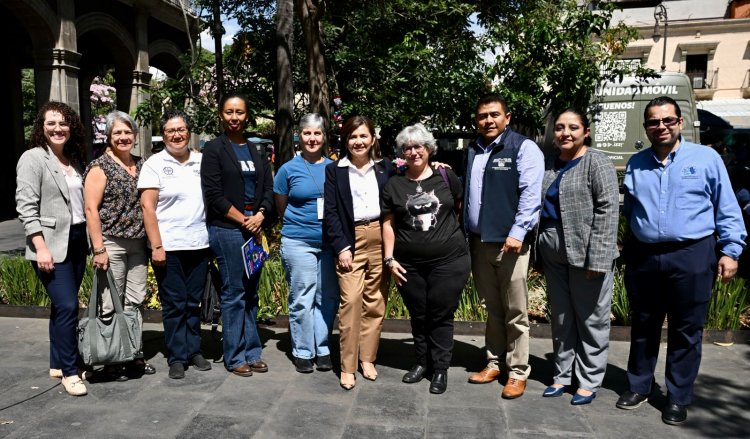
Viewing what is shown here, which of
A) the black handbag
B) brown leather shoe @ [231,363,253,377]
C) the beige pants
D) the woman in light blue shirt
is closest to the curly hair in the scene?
the beige pants

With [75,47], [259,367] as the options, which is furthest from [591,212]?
[75,47]

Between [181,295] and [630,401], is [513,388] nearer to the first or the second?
[630,401]

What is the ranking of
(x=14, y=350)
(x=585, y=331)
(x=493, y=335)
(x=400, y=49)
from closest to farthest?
(x=585, y=331) → (x=493, y=335) → (x=14, y=350) → (x=400, y=49)

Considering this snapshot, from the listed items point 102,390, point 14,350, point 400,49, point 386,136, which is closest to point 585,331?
point 102,390

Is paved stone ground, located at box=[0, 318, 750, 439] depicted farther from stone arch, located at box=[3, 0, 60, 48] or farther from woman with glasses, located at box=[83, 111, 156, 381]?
stone arch, located at box=[3, 0, 60, 48]

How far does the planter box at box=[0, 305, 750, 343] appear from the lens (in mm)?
4906

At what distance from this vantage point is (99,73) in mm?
24172

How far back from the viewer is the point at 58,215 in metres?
3.81

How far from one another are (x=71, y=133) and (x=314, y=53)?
3617 millimetres

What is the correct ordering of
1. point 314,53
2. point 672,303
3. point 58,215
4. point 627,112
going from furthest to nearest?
point 627,112
point 314,53
point 58,215
point 672,303

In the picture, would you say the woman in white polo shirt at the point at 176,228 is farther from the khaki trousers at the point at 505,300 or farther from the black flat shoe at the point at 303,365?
the khaki trousers at the point at 505,300

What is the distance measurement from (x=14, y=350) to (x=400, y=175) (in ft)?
11.1

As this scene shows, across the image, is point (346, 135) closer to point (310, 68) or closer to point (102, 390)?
point (102, 390)

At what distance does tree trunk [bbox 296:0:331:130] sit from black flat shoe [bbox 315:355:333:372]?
340 centimetres
